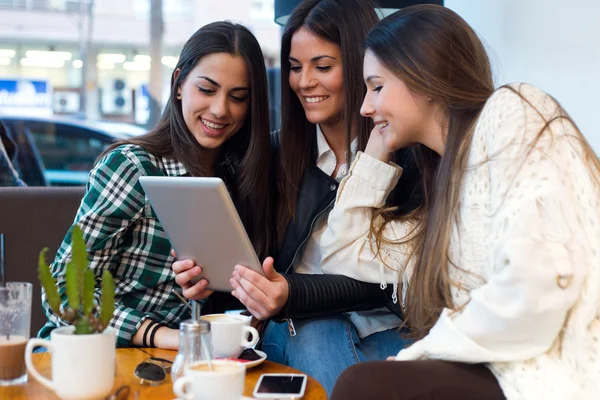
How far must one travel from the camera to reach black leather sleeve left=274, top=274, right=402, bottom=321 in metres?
1.84

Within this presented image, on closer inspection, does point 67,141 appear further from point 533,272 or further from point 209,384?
point 533,272

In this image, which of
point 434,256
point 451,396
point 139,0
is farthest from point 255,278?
point 139,0

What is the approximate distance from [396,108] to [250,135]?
0.58m

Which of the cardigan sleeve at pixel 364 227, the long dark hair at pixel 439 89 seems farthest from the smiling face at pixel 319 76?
the long dark hair at pixel 439 89

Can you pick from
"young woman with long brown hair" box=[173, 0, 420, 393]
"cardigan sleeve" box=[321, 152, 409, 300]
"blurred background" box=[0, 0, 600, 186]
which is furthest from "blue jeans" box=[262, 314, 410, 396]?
"blurred background" box=[0, 0, 600, 186]

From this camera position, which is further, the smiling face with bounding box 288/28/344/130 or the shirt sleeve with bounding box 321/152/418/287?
the smiling face with bounding box 288/28/344/130

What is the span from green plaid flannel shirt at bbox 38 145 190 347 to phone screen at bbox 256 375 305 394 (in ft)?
1.82

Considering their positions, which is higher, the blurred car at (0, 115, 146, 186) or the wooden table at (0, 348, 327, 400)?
the wooden table at (0, 348, 327, 400)

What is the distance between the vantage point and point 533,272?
1211mm

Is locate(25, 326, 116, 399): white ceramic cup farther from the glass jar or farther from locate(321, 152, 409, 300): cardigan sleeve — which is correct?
locate(321, 152, 409, 300): cardigan sleeve

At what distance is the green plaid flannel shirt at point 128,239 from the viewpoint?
190 cm

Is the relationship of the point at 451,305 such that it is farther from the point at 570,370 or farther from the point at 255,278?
the point at 255,278

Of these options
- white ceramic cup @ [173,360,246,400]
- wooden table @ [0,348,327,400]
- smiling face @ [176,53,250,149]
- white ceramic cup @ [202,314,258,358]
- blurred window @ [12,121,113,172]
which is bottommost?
blurred window @ [12,121,113,172]

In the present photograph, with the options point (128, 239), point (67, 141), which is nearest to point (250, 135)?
point (128, 239)
